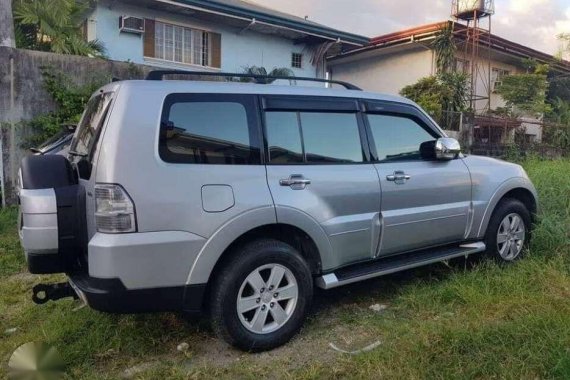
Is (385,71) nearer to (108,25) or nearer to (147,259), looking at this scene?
(108,25)

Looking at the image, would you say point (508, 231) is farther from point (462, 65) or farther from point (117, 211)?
point (462, 65)

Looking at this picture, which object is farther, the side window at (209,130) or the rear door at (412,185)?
the rear door at (412,185)

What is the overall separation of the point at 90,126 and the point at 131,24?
9.91 metres

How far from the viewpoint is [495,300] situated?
3965 mm

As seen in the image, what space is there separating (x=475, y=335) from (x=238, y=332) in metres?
1.50

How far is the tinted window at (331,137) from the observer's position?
3830 mm

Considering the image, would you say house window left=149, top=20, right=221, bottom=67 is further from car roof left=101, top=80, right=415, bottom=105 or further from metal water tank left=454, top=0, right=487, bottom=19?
car roof left=101, top=80, right=415, bottom=105

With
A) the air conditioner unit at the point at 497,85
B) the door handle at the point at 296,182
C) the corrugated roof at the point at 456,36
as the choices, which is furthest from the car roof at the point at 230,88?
the air conditioner unit at the point at 497,85

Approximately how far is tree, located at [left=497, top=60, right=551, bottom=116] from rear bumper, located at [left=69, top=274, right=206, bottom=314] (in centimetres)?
1795

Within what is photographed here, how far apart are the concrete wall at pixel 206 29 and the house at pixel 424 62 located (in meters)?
3.72

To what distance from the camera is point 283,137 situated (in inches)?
145

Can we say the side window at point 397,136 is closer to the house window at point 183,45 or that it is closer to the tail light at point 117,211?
the tail light at point 117,211

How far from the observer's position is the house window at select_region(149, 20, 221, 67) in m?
13.3

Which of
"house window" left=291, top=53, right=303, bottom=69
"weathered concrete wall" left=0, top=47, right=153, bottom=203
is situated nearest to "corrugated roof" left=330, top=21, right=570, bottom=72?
"house window" left=291, top=53, right=303, bottom=69
